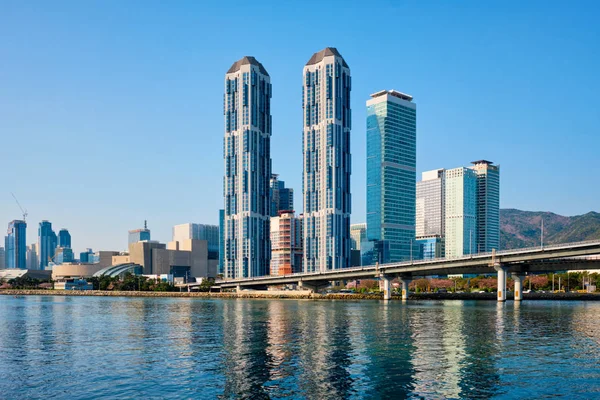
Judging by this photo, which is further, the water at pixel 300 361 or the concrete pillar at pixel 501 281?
the concrete pillar at pixel 501 281

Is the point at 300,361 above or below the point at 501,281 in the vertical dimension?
above

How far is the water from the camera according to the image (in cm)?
4838

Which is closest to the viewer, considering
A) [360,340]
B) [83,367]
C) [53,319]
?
[83,367]

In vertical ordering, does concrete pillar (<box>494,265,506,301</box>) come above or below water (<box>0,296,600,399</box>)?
below

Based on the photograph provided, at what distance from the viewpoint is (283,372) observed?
5516 cm

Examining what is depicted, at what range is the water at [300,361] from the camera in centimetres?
4838

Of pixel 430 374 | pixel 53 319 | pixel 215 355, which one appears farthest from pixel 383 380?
pixel 53 319

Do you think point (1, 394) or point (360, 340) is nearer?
point (1, 394)

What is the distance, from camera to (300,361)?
61.3 metres

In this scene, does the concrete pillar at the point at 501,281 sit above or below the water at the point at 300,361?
below

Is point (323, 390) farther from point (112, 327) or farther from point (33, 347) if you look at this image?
point (112, 327)

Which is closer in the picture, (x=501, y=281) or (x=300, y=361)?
(x=300, y=361)

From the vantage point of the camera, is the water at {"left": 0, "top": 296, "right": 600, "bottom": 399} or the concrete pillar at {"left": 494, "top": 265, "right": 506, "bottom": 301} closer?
the water at {"left": 0, "top": 296, "right": 600, "bottom": 399}

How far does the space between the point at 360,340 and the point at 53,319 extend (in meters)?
69.3
